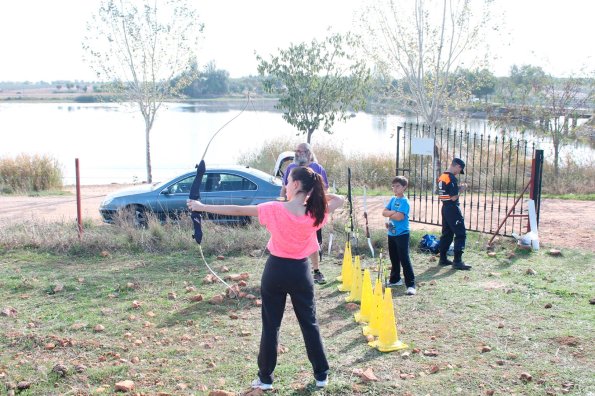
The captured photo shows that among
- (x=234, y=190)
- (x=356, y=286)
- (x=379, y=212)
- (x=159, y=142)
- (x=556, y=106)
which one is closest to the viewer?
(x=356, y=286)

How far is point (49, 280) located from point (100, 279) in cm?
65

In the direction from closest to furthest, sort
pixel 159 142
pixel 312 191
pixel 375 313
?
pixel 312 191 → pixel 375 313 → pixel 159 142

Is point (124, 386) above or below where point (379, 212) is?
above

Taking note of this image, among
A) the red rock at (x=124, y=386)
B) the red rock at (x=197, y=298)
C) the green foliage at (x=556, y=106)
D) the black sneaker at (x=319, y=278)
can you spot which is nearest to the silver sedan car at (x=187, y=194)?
the black sneaker at (x=319, y=278)

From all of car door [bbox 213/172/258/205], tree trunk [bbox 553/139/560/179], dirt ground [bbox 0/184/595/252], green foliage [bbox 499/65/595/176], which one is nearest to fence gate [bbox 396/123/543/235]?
dirt ground [bbox 0/184/595/252]

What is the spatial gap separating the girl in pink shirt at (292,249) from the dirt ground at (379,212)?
271 inches

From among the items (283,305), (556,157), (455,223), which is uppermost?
(556,157)

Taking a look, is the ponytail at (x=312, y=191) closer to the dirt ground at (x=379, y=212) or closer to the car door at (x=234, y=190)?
the dirt ground at (x=379, y=212)

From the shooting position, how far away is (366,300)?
6703 mm

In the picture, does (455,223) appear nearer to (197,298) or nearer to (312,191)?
(197,298)

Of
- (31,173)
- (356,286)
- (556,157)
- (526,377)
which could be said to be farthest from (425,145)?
(31,173)

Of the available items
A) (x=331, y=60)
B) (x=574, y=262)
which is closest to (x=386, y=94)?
(x=331, y=60)

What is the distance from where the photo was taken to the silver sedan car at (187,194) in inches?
470

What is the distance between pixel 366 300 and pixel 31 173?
17302 millimetres
